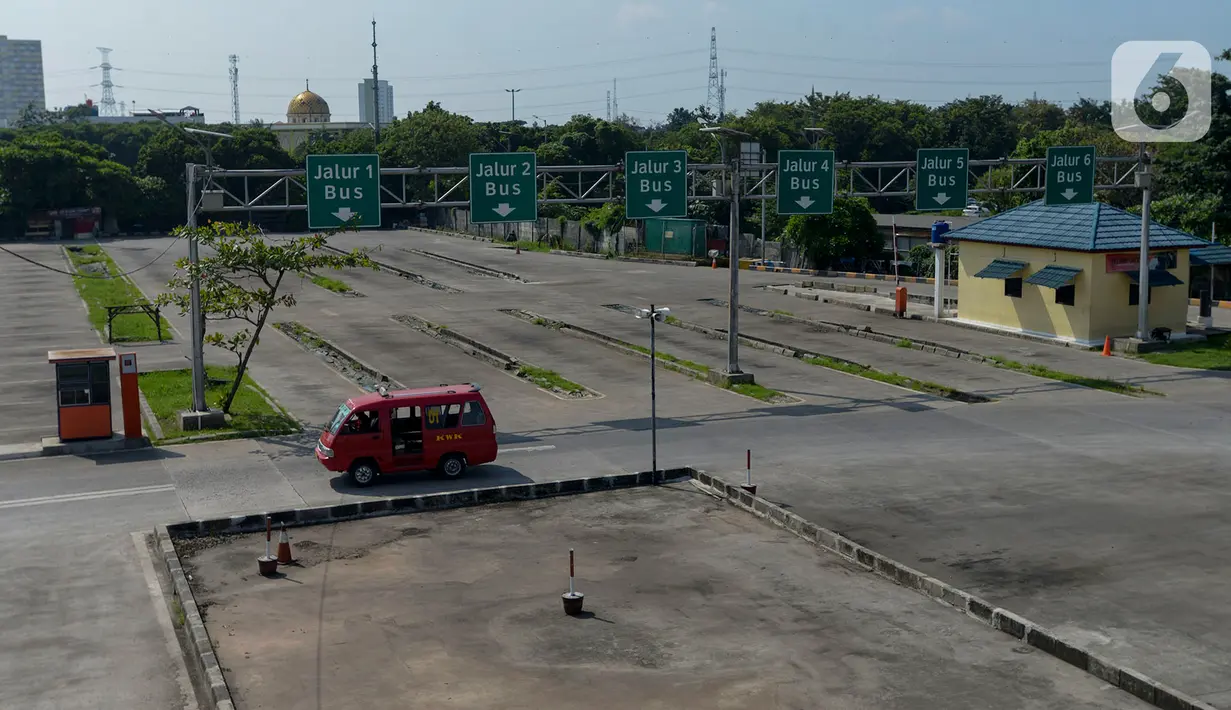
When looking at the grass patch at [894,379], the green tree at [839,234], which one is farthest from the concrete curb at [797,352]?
the green tree at [839,234]

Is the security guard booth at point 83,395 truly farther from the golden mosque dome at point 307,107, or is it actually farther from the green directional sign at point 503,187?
the golden mosque dome at point 307,107

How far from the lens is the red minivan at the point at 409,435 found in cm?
2402

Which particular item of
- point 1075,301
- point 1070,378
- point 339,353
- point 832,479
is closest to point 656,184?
point 339,353

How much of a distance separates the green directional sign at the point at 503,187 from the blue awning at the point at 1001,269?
1709 cm

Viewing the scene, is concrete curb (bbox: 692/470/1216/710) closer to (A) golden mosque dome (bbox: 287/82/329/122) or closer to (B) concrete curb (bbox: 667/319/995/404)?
(B) concrete curb (bbox: 667/319/995/404)

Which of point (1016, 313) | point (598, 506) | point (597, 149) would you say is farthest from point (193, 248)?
point (597, 149)

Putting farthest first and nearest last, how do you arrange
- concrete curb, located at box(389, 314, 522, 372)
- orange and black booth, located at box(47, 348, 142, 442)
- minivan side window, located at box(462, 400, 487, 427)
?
concrete curb, located at box(389, 314, 522, 372), orange and black booth, located at box(47, 348, 142, 442), minivan side window, located at box(462, 400, 487, 427)

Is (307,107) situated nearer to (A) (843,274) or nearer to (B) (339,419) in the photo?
(A) (843,274)

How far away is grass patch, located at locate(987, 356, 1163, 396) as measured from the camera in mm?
33781

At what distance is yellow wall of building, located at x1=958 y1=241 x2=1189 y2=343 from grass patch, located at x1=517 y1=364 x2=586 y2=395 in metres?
16.6

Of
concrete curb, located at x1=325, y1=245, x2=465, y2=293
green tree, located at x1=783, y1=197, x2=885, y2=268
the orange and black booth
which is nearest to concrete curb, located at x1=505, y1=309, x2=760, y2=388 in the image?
concrete curb, located at x1=325, y1=245, x2=465, y2=293

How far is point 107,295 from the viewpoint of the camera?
5719cm

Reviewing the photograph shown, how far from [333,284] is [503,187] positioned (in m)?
29.7

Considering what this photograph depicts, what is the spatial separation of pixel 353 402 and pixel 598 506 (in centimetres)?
541
